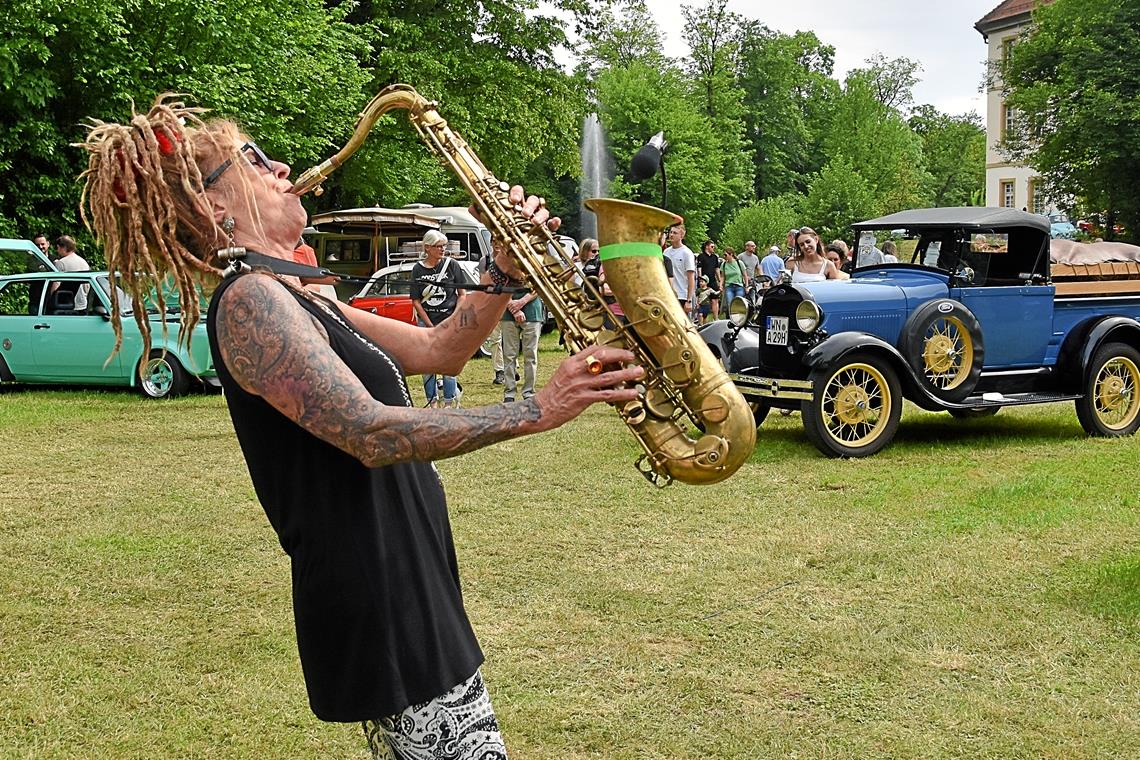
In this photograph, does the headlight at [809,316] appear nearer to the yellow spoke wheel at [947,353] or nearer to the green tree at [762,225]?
the yellow spoke wheel at [947,353]

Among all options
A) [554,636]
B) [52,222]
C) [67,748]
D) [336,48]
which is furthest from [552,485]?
[336,48]

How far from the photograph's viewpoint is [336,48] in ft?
75.5

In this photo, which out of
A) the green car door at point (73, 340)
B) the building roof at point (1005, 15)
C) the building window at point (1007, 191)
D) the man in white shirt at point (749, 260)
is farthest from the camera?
the building window at point (1007, 191)

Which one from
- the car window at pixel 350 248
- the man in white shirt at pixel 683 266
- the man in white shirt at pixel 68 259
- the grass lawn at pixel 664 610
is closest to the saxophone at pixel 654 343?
the grass lawn at pixel 664 610

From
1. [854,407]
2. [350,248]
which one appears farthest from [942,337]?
[350,248]

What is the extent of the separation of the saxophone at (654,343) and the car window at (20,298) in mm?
12693

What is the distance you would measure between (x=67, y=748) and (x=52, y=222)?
1648 cm

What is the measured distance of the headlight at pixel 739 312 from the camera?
10.5 metres

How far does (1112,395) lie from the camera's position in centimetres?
1031

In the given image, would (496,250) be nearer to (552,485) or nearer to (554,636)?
(554,636)

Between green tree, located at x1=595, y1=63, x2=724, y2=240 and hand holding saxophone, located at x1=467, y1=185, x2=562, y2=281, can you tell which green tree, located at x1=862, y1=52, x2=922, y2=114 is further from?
hand holding saxophone, located at x1=467, y1=185, x2=562, y2=281

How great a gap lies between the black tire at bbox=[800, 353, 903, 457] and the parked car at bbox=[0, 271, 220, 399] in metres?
7.54

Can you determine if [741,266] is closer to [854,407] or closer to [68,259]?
[68,259]

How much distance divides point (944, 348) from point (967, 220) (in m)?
1.32
